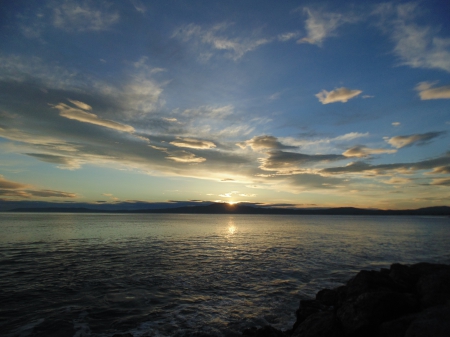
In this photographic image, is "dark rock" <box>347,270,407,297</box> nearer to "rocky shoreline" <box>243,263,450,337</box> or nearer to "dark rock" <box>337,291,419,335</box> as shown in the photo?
"rocky shoreline" <box>243,263,450,337</box>

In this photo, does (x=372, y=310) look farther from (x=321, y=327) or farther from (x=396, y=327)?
(x=321, y=327)

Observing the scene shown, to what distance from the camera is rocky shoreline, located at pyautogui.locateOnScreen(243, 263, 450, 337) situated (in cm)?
881

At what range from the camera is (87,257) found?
102ft

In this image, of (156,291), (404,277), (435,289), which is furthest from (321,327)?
(156,291)

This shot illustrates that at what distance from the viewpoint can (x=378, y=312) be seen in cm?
1068

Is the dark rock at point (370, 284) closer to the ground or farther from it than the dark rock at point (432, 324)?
closer to the ground

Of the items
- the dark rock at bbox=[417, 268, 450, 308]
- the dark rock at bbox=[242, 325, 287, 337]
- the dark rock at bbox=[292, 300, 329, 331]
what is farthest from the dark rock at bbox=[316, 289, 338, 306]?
the dark rock at bbox=[242, 325, 287, 337]

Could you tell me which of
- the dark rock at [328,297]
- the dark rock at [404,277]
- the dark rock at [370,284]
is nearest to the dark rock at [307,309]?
the dark rock at [328,297]

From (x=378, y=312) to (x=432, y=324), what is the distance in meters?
2.60

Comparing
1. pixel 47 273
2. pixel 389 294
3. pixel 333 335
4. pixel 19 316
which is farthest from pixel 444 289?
pixel 47 273

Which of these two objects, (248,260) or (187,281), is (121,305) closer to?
(187,281)

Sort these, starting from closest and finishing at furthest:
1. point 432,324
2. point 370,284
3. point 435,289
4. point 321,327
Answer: point 432,324
point 321,327
point 435,289
point 370,284

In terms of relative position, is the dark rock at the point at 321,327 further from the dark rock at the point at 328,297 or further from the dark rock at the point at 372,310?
the dark rock at the point at 328,297

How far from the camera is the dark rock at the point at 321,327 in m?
10.6
